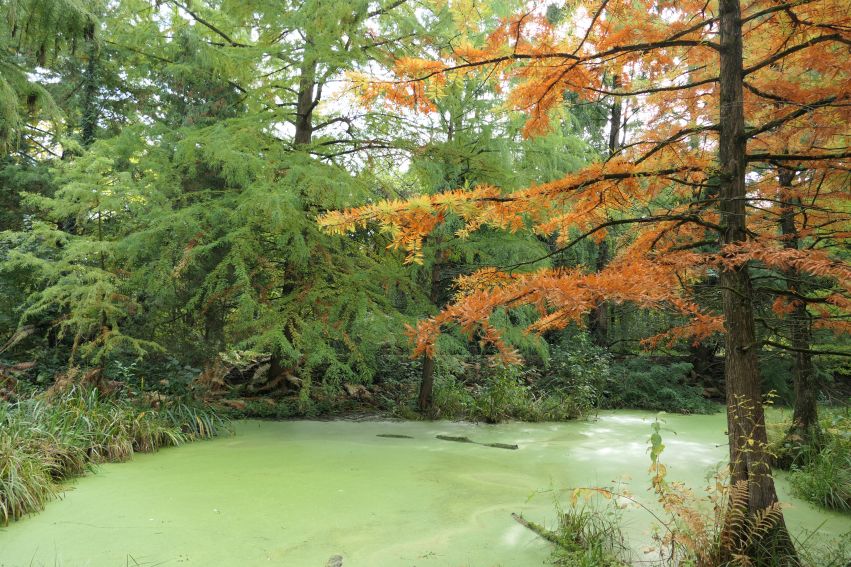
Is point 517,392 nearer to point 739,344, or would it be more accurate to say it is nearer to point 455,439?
point 455,439

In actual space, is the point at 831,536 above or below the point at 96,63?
below

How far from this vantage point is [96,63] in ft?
24.5

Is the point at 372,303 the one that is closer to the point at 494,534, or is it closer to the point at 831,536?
the point at 494,534

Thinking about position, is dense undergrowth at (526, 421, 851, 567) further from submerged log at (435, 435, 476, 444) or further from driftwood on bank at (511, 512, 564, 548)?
submerged log at (435, 435, 476, 444)

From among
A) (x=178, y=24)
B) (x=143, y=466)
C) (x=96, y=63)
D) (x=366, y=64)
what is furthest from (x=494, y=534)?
A: (x=96, y=63)

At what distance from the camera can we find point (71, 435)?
12.4 feet

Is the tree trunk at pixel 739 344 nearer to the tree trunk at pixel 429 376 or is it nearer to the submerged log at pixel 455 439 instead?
the submerged log at pixel 455 439

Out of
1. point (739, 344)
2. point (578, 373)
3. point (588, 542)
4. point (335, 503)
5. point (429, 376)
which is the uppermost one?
point (739, 344)

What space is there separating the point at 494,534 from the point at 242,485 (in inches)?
65.7

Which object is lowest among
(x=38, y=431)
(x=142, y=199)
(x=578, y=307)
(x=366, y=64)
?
(x=38, y=431)

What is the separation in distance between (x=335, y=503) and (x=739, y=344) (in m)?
2.28

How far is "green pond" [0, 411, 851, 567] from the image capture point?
249cm

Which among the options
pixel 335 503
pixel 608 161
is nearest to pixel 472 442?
pixel 335 503

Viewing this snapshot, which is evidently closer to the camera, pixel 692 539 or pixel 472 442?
pixel 692 539
